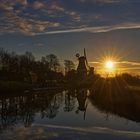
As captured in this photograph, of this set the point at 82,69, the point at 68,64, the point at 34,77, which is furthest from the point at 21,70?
the point at 68,64

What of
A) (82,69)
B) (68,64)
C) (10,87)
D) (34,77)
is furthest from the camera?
(68,64)

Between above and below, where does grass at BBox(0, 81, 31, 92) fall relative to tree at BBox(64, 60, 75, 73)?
below

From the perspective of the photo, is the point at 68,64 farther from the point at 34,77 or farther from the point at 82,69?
the point at 34,77

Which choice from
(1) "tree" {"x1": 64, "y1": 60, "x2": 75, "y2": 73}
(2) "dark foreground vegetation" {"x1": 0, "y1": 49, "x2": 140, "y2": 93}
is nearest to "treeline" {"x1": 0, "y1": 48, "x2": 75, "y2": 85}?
(2) "dark foreground vegetation" {"x1": 0, "y1": 49, "x2": 140, "y2": 93}

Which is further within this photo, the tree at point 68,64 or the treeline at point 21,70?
the tree at point 68,64

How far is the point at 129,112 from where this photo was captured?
1282 inches

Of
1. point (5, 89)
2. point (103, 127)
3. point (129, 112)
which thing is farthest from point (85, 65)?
point (103, 127)

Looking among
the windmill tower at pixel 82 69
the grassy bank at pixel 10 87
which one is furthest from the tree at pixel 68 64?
the grassy bank at pixel 10 87

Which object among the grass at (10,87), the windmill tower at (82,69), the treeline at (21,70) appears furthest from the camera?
the windmill tower at (82,69)

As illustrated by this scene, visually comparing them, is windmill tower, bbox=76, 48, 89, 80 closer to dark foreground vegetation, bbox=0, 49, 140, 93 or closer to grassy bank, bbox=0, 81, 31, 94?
dark foreground vegetation, bbox=0, 49, 140, 93

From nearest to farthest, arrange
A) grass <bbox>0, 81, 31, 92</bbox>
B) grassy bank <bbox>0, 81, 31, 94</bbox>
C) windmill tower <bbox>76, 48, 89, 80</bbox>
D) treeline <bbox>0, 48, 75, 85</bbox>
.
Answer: grassy bank <bbox>0, 81, 31, 94</bbox> → grass <bbox>0, 81, 31, 92</bbox> → treeline <bbox>0, 48, 75, 85</bbox> → windmill tower <bbox>76, 48, 89, 80</bbox>

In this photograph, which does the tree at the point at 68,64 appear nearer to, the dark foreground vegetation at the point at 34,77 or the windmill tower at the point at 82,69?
the dark foreground vegetation at the point at 34,77

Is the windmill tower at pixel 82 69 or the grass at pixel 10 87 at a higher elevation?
the windmill tower at pixel 82 69

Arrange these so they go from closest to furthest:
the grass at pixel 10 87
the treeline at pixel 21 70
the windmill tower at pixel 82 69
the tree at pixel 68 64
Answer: the grass at pixel 10 87 < the treeline at pixel 21 70 < the windmill tower at pixel 82 69 < the tree at pixel 68 64
